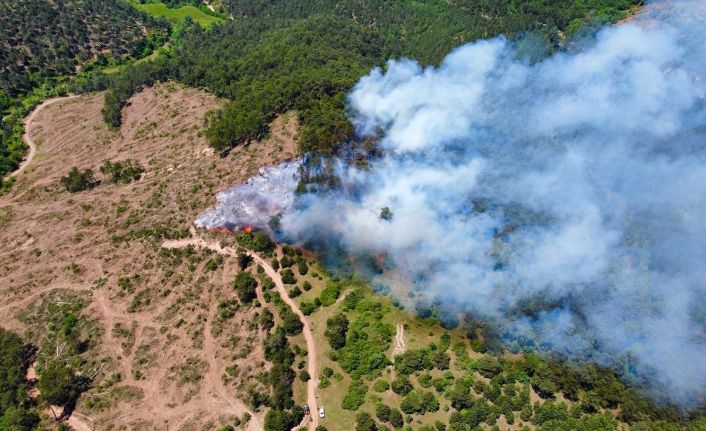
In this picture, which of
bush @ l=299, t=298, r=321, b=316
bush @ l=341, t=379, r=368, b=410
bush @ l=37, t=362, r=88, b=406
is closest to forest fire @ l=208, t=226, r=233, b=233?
bush @ l=299, t=298, r=321, b=316

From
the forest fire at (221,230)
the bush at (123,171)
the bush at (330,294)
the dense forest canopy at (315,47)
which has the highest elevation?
the dense forest canopy at (315,47)

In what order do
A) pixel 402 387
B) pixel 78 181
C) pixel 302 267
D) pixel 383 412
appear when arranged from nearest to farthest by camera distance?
pixel 383 412
pixel 402 387
pixel 302 267
pixel 78 181

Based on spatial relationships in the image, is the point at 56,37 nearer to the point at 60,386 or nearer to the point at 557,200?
the point at 60,386

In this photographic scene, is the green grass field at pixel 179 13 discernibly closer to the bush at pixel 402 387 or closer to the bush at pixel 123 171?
the bush at pixel 123 171

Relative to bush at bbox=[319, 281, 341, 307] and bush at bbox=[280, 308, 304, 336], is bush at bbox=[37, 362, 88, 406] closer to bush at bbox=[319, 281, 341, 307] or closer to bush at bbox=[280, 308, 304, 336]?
bush at bbox=[280, 308, 304, 336]

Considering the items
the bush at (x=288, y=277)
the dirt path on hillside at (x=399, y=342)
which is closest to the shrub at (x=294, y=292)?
the bush at (x=288, y=277)

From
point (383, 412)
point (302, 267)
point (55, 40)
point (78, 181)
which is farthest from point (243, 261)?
point (55, 40)
